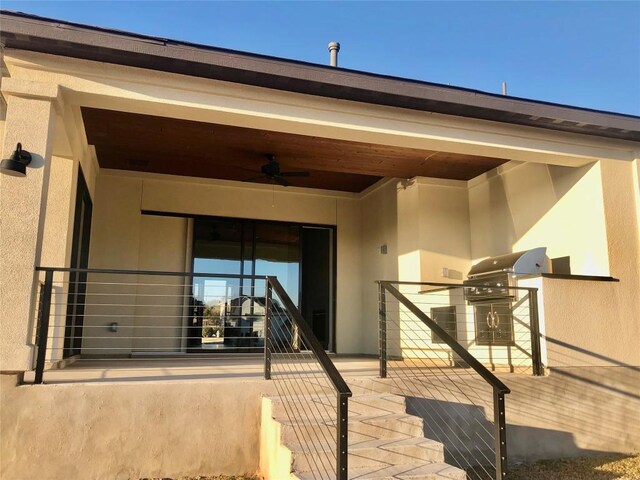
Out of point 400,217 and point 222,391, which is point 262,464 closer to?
point 222,391

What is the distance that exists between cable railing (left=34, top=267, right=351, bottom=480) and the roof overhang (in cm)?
178

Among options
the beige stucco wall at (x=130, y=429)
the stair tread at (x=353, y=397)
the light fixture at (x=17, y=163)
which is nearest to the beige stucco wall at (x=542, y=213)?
the stair tread at (x=353, y=397)

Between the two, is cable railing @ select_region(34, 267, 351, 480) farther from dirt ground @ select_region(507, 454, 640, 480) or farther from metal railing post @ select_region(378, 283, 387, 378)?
dirt ground @ select_region(507, 454, 640, 480)

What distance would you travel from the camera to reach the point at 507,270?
614 cm

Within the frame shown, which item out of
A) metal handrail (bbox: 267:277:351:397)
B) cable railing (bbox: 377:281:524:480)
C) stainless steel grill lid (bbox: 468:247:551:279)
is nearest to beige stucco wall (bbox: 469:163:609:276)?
stainless steel grill lid (bbox: 468:247:551:279)

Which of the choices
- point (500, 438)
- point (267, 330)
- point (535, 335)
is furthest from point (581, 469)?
point (267, 330)

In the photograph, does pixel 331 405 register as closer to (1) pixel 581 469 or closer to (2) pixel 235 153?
(1) pixel 581 469

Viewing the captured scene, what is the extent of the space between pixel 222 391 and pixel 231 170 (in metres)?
4.33

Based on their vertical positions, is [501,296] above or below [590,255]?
below

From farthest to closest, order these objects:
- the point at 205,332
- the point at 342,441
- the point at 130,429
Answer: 1. the point at 205,332
2. the point at 130,429
3. the point at 342,441

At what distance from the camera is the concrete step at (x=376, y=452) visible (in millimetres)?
3348

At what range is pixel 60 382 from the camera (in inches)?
156

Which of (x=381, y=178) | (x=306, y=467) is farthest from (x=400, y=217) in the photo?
(x=306, y=467)

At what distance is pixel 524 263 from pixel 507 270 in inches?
8.2
